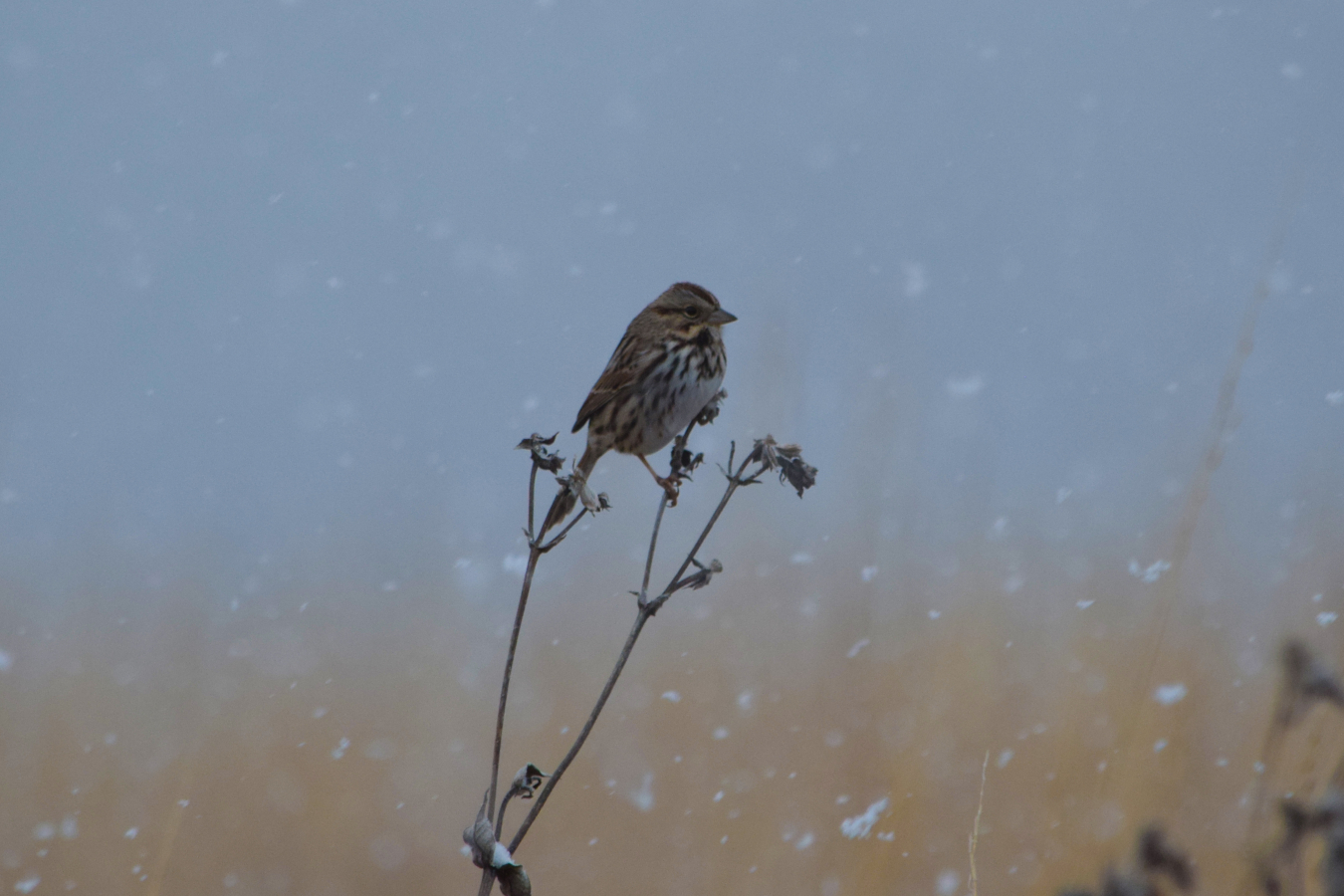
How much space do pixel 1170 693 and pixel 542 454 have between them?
1.51 metres

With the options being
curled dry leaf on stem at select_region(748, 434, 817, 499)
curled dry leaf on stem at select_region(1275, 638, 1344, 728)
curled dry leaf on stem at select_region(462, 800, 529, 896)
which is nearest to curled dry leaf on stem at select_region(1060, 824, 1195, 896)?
curled dry leaf on stem at select_region(1275, 638, 1344, 728)

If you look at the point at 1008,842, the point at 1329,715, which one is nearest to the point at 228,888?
the point at 1008,842

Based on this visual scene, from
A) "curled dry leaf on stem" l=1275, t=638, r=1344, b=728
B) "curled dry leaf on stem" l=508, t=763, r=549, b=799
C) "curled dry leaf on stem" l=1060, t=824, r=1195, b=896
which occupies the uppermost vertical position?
"curled dry leaf on stem" l=508, t=763, r=549, b=799

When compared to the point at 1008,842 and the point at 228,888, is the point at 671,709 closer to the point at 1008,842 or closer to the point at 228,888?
the point at 1008,842

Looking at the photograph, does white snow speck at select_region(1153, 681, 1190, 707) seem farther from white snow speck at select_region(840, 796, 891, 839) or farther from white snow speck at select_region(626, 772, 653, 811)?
white snow speck at select_region(626, 772, 653, 811)

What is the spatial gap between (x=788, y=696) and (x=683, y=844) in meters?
0.45

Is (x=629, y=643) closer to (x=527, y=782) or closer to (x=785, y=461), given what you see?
(x=527, y=782)

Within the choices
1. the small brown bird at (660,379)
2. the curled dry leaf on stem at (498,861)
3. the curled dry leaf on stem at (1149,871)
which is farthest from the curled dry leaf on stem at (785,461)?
the curled dry leaf on stem at (1149,871)

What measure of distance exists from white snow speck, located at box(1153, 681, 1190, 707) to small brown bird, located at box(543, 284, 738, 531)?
1188 millimetres

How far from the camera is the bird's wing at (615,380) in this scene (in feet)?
8.48

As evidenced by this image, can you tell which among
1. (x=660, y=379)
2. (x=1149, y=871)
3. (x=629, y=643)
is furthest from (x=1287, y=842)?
(x=660, y=379)

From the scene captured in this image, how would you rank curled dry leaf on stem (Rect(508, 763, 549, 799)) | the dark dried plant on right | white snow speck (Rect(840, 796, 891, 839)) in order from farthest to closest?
white snow speck (Rect(840, 796, 891, 839)) → curled dry leaf on stem (Rect(508, 763, 549, 799)) → the dark dried plant on right

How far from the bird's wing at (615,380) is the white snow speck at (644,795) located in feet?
2.96

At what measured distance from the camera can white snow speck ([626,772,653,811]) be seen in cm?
256
